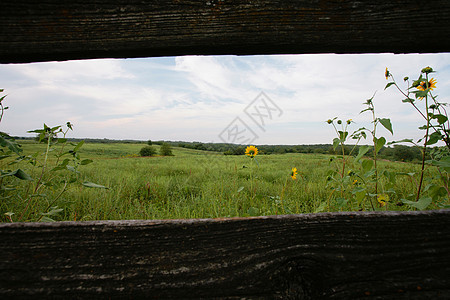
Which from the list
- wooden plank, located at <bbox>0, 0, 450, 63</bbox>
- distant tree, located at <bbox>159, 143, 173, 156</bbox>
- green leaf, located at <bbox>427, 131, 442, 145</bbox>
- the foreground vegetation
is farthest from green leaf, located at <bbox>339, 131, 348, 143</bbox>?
distant tree, located at <bbox>159, 143, 173, 156</bbox>

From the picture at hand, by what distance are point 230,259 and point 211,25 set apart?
613mm

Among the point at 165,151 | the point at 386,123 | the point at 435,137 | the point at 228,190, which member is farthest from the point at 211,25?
the point at 165,151

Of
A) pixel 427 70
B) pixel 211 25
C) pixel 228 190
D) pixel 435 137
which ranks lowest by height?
pixel 228 190

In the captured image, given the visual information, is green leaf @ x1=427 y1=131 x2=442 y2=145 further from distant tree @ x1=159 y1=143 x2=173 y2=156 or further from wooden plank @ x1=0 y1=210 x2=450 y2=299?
distant tree @ x1=159 y1=143 x2=173 y2=156

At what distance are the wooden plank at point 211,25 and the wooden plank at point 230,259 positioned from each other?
0.47 m

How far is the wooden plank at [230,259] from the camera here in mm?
526

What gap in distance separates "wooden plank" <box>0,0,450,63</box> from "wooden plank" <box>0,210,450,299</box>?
1.55 ft

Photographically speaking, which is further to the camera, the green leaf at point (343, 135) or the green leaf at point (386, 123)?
the green leaf at point (343, 135)

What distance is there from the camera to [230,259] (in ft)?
1.80

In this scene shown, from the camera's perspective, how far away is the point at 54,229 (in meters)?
0.55

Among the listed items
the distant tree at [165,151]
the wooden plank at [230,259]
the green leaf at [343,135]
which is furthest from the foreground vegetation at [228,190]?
the distant tree at [165,151]

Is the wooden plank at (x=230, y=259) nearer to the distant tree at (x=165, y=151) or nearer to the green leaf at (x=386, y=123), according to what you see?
the green leaf at (x=386, y=123)

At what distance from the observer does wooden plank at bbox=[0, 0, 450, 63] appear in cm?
60

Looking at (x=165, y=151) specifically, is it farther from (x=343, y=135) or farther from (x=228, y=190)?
(x=343, y=135)
